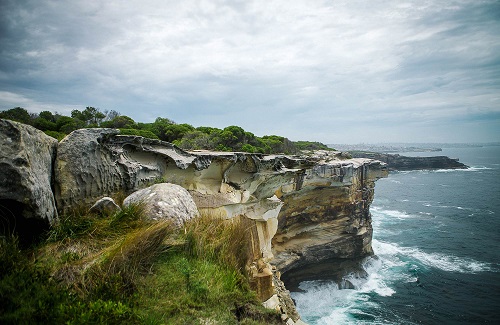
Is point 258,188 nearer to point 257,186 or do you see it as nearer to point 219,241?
point 257,186

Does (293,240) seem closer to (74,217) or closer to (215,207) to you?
(215,207)

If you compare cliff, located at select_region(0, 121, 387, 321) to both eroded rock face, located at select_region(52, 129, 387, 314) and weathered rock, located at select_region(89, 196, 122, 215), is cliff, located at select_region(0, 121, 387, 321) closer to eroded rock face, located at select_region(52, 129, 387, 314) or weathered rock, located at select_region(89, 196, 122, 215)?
eroded rock face, located at select_region(52, 129, 387, 314)

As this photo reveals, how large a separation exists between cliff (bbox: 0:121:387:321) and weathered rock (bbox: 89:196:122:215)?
1.77ft

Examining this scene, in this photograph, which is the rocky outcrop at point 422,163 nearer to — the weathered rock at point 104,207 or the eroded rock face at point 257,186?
the eroded rock face at point 257,186

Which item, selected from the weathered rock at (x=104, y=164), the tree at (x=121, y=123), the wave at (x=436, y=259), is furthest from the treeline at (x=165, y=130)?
the wave at (x=436, y=259)

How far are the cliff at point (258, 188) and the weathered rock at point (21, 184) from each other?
1034 mm

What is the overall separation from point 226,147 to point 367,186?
1496cm

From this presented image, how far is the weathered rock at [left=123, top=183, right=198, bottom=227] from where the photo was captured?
5062 mm

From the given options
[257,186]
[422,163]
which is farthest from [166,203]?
[422,163]

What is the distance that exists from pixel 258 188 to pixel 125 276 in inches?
375

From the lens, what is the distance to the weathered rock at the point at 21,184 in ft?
12.2

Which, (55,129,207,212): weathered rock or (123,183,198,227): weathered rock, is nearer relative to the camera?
(123,183,198,227): weathered rock

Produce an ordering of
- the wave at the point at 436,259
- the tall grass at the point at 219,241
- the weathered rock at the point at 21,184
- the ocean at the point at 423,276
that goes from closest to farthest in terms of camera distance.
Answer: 1. the weathered rock at the point at 21,184
2. the tall grass at the point at 219,241
3. the ocean at the point at 423,276
4. the wave at the point at 436,259

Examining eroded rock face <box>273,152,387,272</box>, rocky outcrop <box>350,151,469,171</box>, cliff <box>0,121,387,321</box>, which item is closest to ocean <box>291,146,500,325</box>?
eroded rock face <box>273,152,387,272</box>
